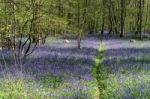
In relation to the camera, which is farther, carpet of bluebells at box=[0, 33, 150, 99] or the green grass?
carpet of bluebells at box=[0, 33, 150, 99]

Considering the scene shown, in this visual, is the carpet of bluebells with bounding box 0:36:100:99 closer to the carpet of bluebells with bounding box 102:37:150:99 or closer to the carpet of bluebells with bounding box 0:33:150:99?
the carpet of bluebells with bounding box 0:33:150:99

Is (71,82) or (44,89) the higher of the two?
(44,89)

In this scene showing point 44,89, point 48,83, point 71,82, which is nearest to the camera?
point 44,89

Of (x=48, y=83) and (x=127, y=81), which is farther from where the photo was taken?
(x=127, y=81)

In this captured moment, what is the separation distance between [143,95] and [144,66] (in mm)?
9272

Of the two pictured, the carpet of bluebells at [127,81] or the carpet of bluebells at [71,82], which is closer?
the carpet of bluebells at [71,82]

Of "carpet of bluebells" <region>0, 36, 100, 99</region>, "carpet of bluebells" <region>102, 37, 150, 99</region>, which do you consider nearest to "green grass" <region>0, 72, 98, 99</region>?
"carpet of bluebells" <region>0, 36, 100, 99</region>

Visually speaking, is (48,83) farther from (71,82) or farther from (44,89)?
(44,89)

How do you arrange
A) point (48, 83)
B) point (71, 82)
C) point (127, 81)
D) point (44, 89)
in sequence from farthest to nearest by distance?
1. point (127, 81)
2. point (71, 82)
3. point (48, 83)
4. point (44, 89)

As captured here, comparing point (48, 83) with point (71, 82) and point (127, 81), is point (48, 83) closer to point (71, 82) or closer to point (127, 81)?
point (71, 82)

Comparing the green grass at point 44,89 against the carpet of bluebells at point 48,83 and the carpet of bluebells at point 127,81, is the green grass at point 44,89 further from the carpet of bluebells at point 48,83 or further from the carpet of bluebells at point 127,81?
the carpet of bluebells at point 127,81

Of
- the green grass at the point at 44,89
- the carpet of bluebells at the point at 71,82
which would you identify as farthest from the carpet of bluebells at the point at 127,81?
the green grass at the point at 44,89

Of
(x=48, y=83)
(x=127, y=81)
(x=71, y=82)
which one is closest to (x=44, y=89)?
(x=48, y=83)

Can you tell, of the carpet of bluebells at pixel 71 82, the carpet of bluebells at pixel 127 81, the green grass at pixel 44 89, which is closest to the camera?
the green grass at pixel 44 89
